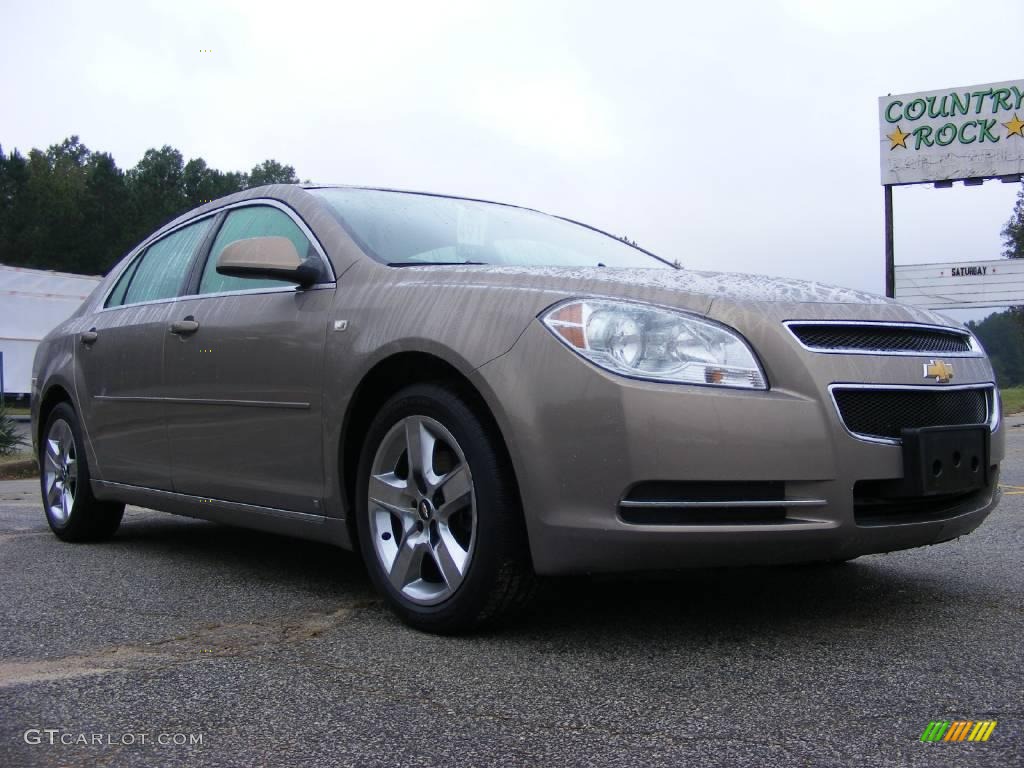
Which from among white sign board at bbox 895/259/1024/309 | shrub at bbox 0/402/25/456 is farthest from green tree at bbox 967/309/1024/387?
shrub at bbox 0/402/25/456

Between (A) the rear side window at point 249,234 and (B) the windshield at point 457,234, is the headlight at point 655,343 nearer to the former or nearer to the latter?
(B) the windshield at point 457,234

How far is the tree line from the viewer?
7281 centimetres

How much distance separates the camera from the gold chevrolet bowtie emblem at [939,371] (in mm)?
3111

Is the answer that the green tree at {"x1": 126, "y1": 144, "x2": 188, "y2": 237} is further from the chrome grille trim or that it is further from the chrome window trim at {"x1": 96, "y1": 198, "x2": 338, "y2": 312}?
the chrome grille trim

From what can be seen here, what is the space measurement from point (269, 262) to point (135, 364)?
51.1 inches

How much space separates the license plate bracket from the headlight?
1.56 feet

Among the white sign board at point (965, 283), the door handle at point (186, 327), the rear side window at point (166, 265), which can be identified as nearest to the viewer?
the door handle at point (186, 327)

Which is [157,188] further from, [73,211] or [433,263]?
[433,263]

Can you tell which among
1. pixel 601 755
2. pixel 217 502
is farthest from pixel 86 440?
pixel 601 755

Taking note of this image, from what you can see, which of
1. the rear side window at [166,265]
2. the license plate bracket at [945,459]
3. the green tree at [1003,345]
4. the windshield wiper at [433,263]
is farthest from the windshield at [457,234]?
the green tree at [1003,345]

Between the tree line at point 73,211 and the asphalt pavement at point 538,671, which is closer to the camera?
the asphalt pavement at point 538,671

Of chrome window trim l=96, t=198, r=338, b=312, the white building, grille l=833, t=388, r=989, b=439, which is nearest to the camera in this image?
grille l=833, t=388, r=989, b=439

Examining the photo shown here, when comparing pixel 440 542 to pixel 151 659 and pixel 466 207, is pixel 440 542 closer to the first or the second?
pixel 151 659

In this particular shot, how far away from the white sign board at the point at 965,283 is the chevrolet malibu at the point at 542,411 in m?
28.8
